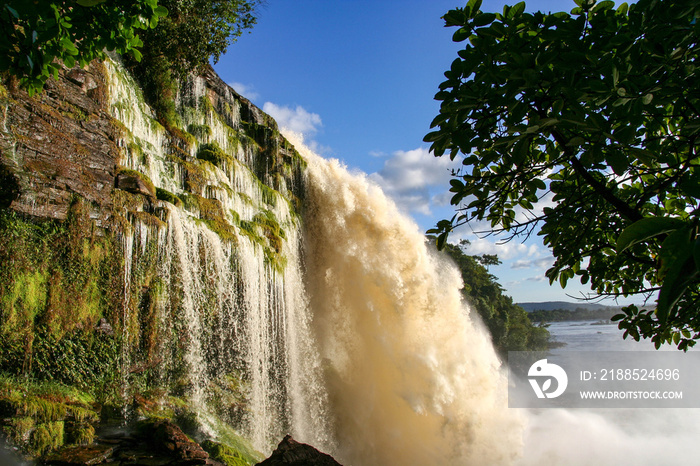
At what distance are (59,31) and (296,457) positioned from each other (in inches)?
187

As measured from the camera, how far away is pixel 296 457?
4938mm

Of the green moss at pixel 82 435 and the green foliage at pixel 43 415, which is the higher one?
the green foliage at pixel 43 415

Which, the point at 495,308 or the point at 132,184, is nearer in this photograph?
the point at 132,184

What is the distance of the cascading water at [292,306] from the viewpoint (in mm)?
8586

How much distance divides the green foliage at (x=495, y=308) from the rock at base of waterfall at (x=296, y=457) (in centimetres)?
2818

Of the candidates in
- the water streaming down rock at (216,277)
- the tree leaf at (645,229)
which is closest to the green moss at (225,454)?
the water streaming down rock at (216,277)

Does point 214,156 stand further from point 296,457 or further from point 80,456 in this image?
point 296,457

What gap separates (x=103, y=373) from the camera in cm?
708

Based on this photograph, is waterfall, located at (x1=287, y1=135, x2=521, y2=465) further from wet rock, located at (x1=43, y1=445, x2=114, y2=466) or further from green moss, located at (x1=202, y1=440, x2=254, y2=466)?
wet rock, located at (x1=43, y1=445, x2=114, y2=466)

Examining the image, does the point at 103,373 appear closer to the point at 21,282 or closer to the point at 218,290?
the point at 21,282

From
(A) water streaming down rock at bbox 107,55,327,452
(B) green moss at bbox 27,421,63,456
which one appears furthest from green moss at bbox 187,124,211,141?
(B) green moss at bbox 27,421,63,456

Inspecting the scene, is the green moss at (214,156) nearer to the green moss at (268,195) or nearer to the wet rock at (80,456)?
the green moss at (268,195)

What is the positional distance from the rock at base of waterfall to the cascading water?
4.09 m

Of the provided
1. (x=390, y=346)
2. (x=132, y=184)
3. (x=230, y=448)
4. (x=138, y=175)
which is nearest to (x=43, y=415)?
(x=230, y=448)
